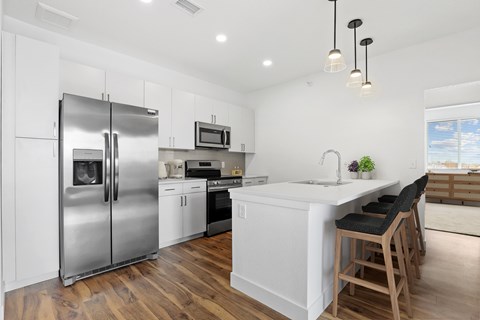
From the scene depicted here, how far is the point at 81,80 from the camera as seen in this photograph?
9.41ft

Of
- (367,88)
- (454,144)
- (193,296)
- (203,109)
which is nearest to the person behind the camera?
(193,296)

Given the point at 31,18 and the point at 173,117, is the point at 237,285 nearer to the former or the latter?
the point at 173,117

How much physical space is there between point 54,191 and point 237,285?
2.03 metres

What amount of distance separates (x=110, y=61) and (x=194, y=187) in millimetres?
2114

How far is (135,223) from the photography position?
A: 2.78 m

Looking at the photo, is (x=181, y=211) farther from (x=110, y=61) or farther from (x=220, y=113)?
(x=110, y=61)

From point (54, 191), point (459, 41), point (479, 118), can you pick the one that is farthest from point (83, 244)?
point (479, 118)

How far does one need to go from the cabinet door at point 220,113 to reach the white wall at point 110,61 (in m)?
0.39

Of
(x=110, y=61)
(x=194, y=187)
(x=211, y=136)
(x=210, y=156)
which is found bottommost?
(x=194, y=187)

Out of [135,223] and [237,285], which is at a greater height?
[135,223]

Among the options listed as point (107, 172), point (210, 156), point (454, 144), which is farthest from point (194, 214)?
point (454, 144)

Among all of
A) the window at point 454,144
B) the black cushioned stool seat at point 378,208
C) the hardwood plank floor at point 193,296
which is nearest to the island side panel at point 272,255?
the hardwood plank floor at point 193,296

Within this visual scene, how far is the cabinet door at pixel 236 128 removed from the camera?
15.3ft

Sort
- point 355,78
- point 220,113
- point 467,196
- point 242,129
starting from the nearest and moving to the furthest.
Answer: point 355,78, point 220,113, point 242,129, point 467,196
